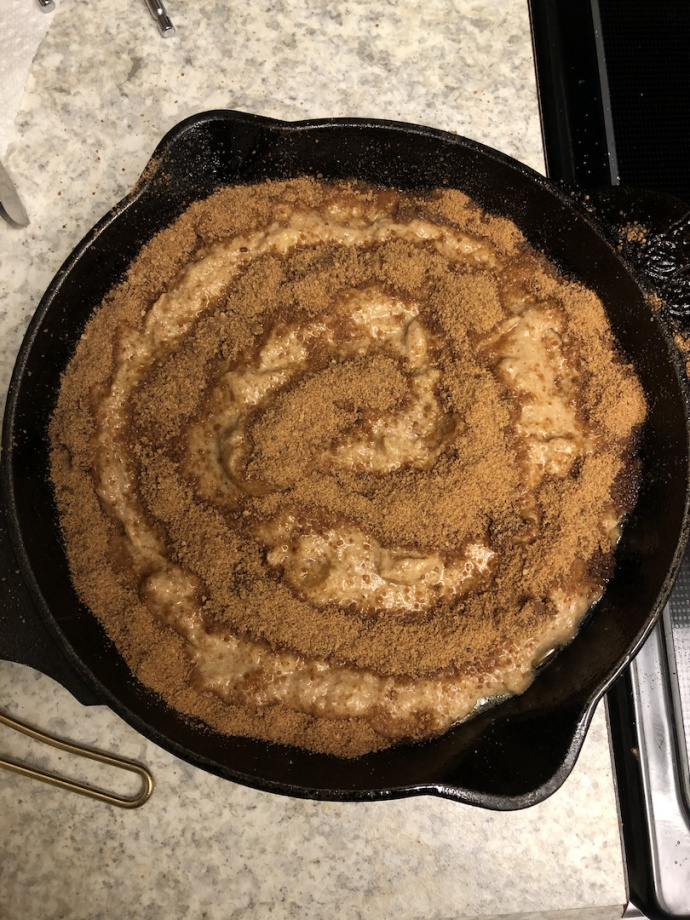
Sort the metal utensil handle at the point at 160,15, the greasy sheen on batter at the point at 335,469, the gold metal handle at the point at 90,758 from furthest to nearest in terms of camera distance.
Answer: the metal utensil handle at the point at 160,15
the gold metal handle at the point at 90,758
the greasy sheen on batter at the point at 335,469

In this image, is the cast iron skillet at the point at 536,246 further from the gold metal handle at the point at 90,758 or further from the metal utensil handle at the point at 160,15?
the metal utensil handle at the point at 160,15

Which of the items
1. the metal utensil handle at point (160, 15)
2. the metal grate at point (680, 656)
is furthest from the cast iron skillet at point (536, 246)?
the metal utensil handle at point (160, 15)

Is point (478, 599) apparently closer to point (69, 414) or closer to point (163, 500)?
point (163, 500)

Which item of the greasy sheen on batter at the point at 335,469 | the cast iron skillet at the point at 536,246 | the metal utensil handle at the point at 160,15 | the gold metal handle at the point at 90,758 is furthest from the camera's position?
the metal utensil handle at the point at 160,15

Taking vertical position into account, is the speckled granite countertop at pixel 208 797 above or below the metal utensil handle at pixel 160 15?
below

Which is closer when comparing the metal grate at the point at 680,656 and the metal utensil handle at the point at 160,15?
the metal grate at the point at 680,656

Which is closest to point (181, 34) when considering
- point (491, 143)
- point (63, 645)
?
point (491, 143)

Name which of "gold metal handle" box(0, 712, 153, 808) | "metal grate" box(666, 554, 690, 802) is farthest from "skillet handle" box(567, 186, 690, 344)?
"gold metal handle" box(0, 712, 153, 808)

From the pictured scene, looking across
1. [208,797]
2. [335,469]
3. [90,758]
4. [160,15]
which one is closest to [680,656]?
[335,469]
